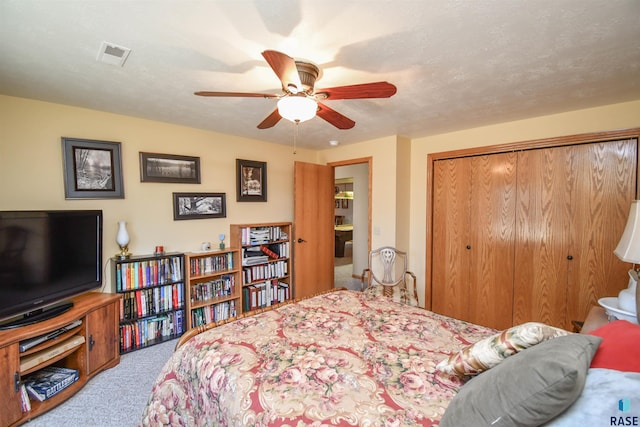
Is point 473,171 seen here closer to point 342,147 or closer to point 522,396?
point 342,147

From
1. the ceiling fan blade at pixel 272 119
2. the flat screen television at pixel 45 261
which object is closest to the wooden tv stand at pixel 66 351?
the flat screen television at pixel 45 261

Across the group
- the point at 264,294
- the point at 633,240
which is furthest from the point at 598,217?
the point at 264,294

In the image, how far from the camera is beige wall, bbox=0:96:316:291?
2234mm

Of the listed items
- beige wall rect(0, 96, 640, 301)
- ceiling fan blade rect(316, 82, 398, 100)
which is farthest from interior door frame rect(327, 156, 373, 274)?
ceiling fan blade rect(316, 82, 398, 100)

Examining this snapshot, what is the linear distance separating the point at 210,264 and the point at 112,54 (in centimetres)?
225

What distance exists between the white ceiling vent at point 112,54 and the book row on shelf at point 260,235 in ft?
7.15

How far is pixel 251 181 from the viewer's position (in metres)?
3.70

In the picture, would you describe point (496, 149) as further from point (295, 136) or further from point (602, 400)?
point (602, 400)

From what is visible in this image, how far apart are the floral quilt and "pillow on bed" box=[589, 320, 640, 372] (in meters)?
0.53

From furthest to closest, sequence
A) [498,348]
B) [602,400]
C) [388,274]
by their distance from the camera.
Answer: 1. [388,274]
2. [498,348]
3. [602,400]

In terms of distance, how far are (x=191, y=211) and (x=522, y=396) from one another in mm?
3278

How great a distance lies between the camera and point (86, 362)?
2135mm

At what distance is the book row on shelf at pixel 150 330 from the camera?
260cm

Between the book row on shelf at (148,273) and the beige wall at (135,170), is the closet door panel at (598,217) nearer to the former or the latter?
the beige wall at (135,170)
